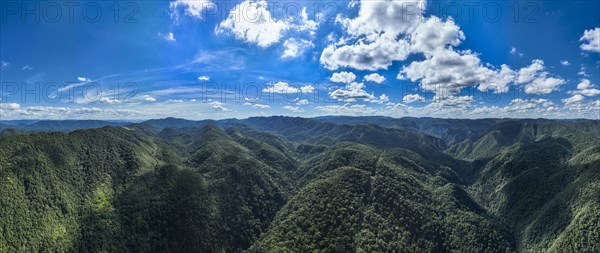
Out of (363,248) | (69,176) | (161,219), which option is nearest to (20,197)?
(69,176)

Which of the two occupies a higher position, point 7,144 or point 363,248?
point 7,144

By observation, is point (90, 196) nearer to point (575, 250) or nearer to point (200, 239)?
point (200, 239)

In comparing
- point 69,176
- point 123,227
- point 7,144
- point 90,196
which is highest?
point 7,144

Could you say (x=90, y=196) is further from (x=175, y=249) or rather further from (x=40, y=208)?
(x=175, y=249)

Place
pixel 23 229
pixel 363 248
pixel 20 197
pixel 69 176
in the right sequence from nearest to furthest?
pixel 23 229 < pixel 20 197 < pixel 363 248 < pixel 69 176

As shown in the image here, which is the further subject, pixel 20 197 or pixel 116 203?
pixel 116 203

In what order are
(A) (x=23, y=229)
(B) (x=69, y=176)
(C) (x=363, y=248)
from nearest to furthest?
1. (A) (x=23, y=229)
2. (C) (x=363, y=248)
3. (B) (x=69, y=176)

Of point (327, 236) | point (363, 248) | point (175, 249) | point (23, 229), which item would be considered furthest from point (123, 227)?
point (363, 248)

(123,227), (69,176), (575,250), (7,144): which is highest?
(7,144)

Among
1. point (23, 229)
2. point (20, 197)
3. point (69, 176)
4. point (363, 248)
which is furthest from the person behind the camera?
point (69, 176)
